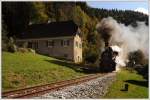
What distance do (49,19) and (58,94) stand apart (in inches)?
549

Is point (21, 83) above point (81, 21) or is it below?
below

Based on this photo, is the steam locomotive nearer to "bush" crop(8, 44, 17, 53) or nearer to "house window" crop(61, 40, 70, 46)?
"house window" crop(61, 40, 70, 46)

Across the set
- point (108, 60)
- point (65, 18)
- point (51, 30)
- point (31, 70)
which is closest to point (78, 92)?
point (31, 70)

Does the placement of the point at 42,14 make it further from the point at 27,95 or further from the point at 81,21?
the point at 27,95

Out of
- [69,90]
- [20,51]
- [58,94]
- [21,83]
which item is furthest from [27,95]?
[20,51]

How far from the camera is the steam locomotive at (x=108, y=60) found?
29828 mm

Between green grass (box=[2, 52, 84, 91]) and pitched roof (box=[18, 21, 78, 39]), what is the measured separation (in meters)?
2.02

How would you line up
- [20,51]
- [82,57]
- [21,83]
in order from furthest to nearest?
[20,51], [82,57], [21,83]

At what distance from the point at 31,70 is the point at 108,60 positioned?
11.5m

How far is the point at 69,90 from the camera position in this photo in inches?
606

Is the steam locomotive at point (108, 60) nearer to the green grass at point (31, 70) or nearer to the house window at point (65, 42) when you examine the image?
the house window at point (65, 42)

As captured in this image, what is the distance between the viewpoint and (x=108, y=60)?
100 ft

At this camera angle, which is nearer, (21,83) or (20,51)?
(21,83)

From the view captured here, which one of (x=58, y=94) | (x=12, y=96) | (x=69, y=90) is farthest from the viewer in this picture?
(x=69, y=90)
